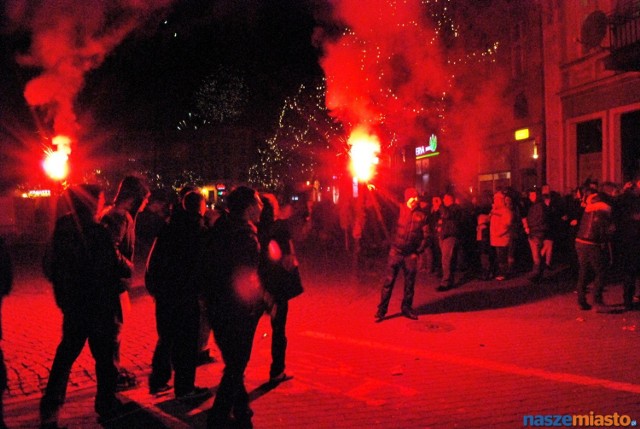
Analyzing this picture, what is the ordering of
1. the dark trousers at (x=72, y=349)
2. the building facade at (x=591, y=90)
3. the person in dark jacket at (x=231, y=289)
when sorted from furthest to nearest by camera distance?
the building facade at (x=591, y=90) → the dark trousers at (x=72, y=349) → the person in dark jacket at (x=231, y=289)

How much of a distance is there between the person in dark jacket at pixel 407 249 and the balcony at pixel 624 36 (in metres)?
7.56

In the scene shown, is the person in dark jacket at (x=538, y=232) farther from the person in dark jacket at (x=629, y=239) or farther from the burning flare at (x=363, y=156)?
the burning flare at (x=363, y=156)

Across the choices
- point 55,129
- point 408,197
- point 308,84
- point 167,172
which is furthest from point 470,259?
point 167,172

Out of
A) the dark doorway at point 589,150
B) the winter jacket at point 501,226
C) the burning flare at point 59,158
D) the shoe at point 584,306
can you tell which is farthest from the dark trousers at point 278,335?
the dark doorway at point 589,150

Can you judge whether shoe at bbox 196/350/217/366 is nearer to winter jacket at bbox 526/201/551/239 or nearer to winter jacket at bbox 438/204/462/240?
winter jacket at bbox 438/204/462/240

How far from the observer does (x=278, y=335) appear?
17.7ft

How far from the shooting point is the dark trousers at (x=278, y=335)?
5348mm

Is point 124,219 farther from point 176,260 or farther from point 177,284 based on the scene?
point 177,284

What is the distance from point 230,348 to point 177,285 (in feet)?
3.69

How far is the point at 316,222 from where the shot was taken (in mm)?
18391

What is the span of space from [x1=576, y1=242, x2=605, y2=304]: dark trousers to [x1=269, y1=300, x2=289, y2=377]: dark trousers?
474 centimetres

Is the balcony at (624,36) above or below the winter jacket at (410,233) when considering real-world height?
above

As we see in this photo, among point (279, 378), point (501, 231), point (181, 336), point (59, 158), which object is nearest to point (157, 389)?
point (181, 336)

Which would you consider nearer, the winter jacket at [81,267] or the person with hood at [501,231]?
the winter jacket at [81,267]
